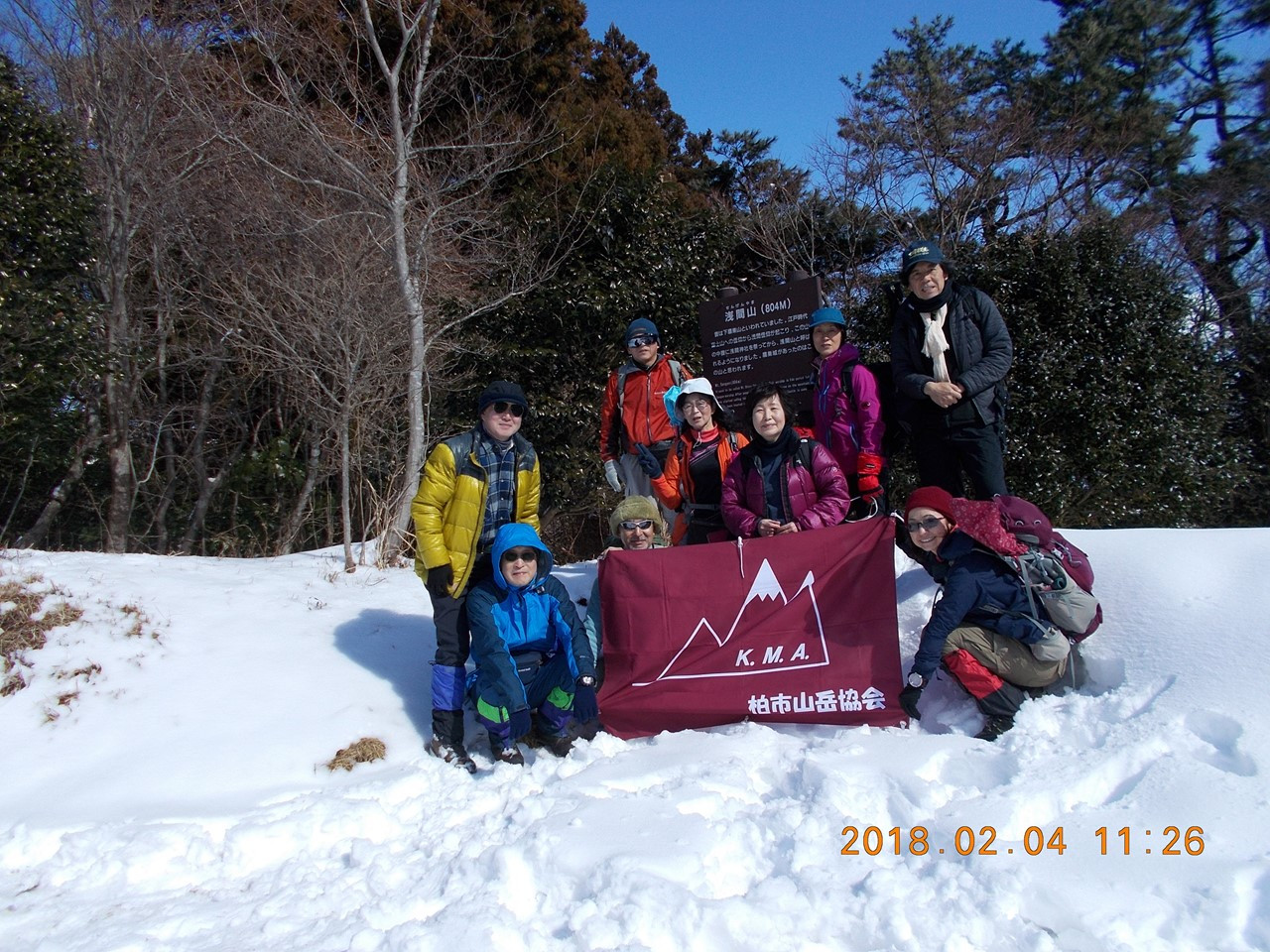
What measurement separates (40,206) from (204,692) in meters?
6.74

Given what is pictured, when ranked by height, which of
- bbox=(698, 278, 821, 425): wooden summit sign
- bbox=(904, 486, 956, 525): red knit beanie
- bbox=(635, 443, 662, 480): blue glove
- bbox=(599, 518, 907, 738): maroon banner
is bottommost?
bbox=(599, 518, 907, 738): maroon banner

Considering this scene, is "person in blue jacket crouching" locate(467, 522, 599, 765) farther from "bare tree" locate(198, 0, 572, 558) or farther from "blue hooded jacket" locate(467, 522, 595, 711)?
"bare tree" locate(198, 0, 572, 558)

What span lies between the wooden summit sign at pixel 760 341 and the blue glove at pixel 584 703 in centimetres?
311

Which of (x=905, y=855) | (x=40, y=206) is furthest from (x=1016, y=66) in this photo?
(x=905, y=855)

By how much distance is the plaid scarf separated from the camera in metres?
4.28

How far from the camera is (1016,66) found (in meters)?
17.1

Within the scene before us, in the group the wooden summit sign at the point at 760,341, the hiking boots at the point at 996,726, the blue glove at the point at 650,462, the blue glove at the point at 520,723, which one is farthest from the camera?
the wooden summit sign at the point at 760,341

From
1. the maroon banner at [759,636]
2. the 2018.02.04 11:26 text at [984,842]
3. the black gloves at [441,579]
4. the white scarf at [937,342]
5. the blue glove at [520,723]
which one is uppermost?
the white scarf at [937,342]

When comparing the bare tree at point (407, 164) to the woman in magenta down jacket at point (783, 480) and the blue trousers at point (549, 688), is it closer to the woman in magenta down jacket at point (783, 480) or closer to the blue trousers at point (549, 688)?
the blue trousers at point (549, 688)

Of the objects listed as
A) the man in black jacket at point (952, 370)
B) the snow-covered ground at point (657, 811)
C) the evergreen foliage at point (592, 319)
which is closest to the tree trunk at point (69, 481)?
the evergreen foliage at point (592, 319)

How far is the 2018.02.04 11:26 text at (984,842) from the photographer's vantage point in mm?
2568

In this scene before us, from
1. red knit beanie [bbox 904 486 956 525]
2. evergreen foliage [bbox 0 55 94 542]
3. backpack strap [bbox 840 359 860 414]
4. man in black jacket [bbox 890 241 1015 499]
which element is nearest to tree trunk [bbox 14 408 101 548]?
evergreen foliage [bbox 0 55 94 542]

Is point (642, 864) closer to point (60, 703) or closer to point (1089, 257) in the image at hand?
point (60, 703)

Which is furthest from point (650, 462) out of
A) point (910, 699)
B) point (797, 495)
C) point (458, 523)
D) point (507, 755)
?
point (910, 699)
